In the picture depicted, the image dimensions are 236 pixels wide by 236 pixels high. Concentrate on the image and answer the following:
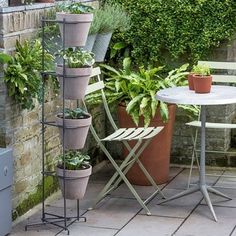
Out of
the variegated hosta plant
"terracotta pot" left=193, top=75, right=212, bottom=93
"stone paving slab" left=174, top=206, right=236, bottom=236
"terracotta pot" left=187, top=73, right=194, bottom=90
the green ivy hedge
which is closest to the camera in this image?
"stone paving slab" left=174, top=206, right=236, bottom=236

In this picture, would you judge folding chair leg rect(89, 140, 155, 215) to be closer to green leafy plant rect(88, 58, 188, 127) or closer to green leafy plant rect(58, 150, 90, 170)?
green leafy plant rect(58, 150, 90, 170)

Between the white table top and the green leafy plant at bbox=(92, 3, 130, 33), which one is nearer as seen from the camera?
the white table top

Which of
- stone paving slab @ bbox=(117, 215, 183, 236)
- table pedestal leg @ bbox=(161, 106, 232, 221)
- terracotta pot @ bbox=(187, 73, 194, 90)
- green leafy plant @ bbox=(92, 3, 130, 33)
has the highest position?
green leafy plant @ bbox=(92, 3, 130, 33)

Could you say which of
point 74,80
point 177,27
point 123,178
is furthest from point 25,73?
point 177,27

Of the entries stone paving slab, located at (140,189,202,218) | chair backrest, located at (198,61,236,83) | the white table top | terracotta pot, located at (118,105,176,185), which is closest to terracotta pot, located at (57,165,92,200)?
stone paving slab, located at (140,189,202,218)

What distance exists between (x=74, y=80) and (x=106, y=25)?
1.20 m

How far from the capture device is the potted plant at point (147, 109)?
5805 mm

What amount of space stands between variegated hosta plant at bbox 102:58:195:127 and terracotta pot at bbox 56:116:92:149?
96 cm

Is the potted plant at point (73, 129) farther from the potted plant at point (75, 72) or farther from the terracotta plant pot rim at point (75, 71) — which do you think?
the terracotta plant pot rim at point (75, 71)

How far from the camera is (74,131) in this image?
15.9ft

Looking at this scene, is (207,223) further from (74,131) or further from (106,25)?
(106,25)

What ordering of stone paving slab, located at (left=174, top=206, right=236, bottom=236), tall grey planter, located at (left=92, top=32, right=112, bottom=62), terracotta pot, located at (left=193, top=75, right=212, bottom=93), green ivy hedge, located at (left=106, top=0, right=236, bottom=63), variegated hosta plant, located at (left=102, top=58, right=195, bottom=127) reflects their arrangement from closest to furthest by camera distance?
stone paving slab, located at (left=174, top=206, right=236, bottom=236), terracotta pot, located at (left=193, top=75, right=212, bottom=93), variegated hosta plant, located at (left=102, top=58, right=195, bottom=127), tall grey planter, located at (left=92, top=32, right=112, bottom=62), green ivy hedge, located at (left=106, top=0, right=236, bottom=63)

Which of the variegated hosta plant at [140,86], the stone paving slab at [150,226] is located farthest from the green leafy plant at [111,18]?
the stone paving slab at [150,226]

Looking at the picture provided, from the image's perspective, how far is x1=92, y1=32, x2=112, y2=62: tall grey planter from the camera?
234 inches
